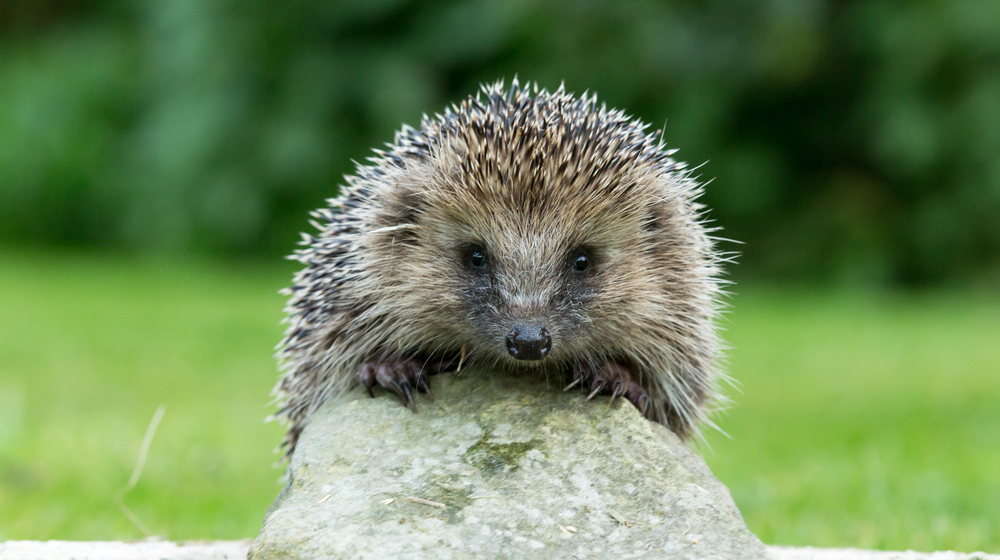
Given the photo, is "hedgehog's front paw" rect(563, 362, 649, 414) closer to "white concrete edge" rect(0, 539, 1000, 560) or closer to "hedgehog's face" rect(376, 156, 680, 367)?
"hedgehog's face" rect(376, 156, 680, 367)

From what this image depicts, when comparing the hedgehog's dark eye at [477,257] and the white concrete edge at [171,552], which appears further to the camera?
the hedgehog's dark eye at [477,257]

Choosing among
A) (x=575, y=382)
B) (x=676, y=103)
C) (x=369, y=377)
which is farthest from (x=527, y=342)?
(x=676, y=103)

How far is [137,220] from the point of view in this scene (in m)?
16.6

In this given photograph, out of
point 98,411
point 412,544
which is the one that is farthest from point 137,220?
point 412,544

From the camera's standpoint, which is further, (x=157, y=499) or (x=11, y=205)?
(x=11, y=205)

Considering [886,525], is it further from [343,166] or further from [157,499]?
[343,166]

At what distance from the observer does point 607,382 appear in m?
3.71

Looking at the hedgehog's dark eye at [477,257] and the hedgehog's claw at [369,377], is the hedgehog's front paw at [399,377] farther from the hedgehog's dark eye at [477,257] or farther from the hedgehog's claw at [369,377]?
the hedgehog's dark eye at [477,257]

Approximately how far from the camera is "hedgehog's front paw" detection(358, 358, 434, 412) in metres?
3.66

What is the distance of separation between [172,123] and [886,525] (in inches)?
490

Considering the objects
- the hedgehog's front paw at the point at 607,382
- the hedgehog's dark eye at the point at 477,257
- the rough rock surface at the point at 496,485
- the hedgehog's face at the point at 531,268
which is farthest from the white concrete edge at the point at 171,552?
the hedgehog's dark eye at the point at 477,257

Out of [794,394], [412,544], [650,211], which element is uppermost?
[650,211]

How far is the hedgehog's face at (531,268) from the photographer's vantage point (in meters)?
3.61

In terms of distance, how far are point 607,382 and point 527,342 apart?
0.44m
